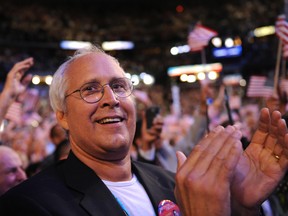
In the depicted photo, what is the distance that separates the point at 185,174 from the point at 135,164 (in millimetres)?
915

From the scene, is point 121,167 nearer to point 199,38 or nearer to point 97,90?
point 97,90

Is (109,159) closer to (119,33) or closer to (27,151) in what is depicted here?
(27,151)

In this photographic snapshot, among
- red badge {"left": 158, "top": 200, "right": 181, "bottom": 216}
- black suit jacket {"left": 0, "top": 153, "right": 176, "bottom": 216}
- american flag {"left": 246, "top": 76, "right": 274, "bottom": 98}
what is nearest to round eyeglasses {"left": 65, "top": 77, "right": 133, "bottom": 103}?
black suit jacket {"left": 0, "top": 153, "right": 176, "bottom": 216}

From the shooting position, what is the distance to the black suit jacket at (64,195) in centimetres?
165

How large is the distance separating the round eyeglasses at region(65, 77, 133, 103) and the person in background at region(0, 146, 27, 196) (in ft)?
3.96

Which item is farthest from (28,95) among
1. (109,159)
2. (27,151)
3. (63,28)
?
(63,28)

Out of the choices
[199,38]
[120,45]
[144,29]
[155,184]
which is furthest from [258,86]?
[144,29]

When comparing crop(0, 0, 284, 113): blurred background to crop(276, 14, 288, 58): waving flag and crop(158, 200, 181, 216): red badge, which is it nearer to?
crop(276, 14, 288, 58): waving flag

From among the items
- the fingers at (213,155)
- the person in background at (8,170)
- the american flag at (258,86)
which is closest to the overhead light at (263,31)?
the american flag at (258,86)

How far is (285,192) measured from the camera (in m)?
3.21

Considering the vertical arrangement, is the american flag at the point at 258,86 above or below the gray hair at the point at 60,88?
below

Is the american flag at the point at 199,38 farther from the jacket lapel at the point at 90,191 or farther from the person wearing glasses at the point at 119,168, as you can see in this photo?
the jacket lapel at the point at 90,191

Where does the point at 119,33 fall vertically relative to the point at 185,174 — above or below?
below

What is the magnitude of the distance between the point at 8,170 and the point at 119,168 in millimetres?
1297
